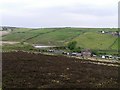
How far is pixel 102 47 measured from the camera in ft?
434

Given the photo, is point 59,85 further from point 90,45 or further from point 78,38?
point 78,38

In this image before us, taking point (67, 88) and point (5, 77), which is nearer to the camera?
point (67, 88)

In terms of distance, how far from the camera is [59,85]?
36.7m

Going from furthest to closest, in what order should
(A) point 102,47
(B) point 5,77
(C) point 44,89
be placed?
(A) point 102,47 < (B) point 5,77 < (C) point 44,89

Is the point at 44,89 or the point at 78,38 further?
the point at 78,38

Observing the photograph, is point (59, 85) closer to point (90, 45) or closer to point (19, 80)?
point (19, 80)

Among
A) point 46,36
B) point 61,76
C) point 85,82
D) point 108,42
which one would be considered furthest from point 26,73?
point 46,36

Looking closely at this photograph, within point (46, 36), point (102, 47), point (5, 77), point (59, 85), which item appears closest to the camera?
point (59, 85)

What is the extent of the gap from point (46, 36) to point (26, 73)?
4682 inches

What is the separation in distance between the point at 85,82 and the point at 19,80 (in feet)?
26.2

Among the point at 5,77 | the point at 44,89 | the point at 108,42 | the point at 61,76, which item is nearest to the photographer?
the point at 44,89

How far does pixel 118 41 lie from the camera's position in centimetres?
14538

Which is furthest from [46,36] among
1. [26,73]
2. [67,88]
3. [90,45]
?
[67,88]

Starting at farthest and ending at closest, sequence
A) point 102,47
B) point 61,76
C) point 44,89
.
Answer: point 102,47, point 61,76, point 44,89
